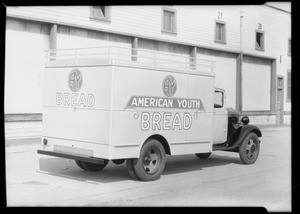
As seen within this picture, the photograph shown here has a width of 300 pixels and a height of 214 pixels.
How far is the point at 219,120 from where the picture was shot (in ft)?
37.4

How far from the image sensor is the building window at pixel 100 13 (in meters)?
17.4

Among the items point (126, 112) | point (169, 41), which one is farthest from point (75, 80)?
point (169, 41)

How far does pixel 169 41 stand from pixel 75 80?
11991 millimetres

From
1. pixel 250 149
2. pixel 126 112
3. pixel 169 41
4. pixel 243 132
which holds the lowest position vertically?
pixel 250 149

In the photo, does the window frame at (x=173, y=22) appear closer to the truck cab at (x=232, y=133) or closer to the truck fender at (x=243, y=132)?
the truck cab at (x=232, y=133)

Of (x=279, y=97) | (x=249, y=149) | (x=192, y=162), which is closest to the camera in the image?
(x=249, y=149)

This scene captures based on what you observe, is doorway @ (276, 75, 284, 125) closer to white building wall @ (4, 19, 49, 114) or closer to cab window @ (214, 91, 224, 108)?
cab window @ (214, 91, 224, 108)

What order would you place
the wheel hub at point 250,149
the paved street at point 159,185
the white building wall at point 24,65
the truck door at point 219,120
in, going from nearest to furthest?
the paved street at point 159,185
the truck door at point 219,120
the wheel hub at point 250,149
the white building wall at point 24,65

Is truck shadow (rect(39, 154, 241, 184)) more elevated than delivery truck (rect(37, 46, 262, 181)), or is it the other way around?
delivery truck (rect(37, 46, 262, 181))

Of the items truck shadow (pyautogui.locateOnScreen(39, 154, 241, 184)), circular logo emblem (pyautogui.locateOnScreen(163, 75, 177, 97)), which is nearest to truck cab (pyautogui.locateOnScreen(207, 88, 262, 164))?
truck shadow (pyautogui.locateOnScreen(39, 154, 241, 184))

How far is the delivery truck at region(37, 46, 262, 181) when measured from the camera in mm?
8414

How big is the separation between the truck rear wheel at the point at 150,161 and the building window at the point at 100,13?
9.76 m

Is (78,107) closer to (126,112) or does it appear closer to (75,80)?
(75,80)

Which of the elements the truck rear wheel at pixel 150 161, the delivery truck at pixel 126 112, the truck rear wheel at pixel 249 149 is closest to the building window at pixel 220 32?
the truck rear wheel at pixel 249 149
